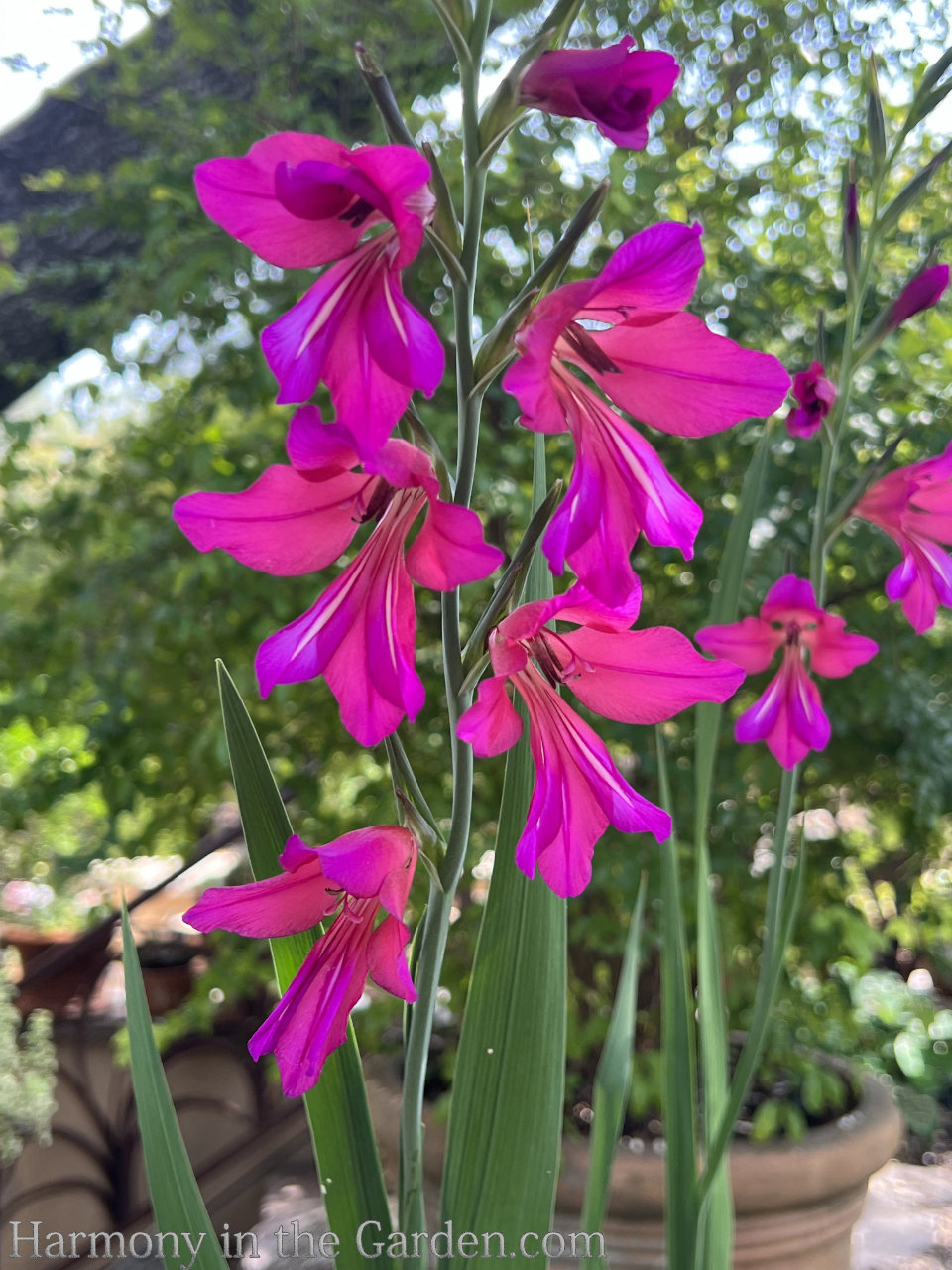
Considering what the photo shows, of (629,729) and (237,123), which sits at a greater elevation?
(237,123)

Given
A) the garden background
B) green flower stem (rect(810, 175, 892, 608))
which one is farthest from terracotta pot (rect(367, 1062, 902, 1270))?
green flower stem (rect(810, 175, 892, 608))

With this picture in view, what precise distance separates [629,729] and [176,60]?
139cm

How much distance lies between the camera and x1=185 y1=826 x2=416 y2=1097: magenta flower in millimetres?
386

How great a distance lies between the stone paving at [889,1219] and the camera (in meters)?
1.81

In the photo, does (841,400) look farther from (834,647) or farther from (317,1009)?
(317,1009)

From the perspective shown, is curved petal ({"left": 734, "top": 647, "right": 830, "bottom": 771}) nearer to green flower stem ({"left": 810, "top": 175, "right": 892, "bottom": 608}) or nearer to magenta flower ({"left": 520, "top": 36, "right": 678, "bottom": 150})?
green flower stem ({"left": 810, "top": 175, "right": 892, "bottom": 608})

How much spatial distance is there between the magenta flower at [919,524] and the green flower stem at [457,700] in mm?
391

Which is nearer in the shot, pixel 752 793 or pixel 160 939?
pixel 752 793

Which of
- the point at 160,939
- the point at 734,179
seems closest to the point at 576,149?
the point at 734,179

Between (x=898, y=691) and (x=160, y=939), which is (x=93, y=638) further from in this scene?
(x=898, y=691)

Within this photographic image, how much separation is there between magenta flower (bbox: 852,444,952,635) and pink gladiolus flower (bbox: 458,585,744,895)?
324 millimetres

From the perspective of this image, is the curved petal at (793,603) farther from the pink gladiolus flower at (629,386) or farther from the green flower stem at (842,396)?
the pink gladiolus flower at (629,386)

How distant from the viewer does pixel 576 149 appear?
4.63 ft

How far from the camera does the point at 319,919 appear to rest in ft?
1.42
